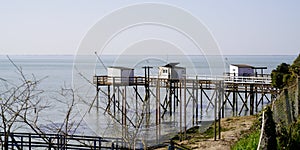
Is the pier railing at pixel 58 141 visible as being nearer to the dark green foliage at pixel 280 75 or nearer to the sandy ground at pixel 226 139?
the sandy ground at pixel 226 139

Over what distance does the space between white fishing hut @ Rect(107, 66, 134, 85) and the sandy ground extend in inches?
438

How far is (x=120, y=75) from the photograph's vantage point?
34.8 metres

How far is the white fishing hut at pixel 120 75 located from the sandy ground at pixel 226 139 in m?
11.1

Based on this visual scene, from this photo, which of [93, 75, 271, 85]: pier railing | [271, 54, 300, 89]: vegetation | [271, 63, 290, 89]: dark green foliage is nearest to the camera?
[271, 54, 300, 89]: vegetation

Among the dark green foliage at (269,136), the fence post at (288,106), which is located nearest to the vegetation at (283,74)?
the fence post at (288,106)

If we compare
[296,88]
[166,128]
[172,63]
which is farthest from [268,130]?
[172,63]

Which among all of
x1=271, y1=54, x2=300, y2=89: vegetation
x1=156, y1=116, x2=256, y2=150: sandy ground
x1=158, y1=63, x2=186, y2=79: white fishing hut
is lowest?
x1=156, y1=116, x2=256, y2=150: sandy ground

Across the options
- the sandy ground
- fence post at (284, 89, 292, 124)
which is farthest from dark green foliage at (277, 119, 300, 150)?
the sandy ground

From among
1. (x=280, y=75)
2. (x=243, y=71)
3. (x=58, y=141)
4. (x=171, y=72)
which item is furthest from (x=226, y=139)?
(x=243, y=71)

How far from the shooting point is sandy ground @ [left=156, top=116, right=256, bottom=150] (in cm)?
1859

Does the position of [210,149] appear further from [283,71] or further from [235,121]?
[235,121]

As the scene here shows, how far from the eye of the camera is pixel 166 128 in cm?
3194

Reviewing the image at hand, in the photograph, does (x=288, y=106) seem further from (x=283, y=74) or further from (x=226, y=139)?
(x=283, y=74)

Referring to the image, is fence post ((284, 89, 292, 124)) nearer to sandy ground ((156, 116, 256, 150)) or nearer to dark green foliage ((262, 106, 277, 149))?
dark green foliage ((262, 106, 277, 149))
